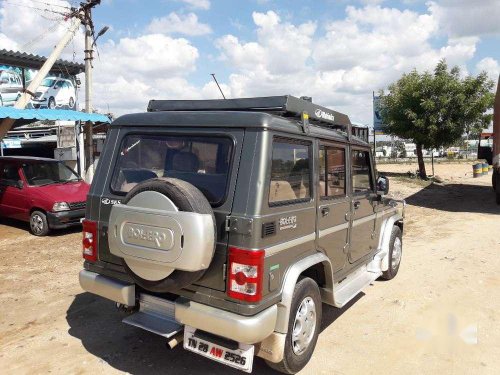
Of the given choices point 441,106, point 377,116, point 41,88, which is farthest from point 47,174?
point 377,116

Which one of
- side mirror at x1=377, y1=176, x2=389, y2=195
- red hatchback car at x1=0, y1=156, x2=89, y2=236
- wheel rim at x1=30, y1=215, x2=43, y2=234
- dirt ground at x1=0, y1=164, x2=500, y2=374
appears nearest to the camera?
dirt ground at x1=0, y1=164, x2=500, y2=374

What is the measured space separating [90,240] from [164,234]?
3.83 ft

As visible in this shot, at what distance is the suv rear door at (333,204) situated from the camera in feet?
12.7

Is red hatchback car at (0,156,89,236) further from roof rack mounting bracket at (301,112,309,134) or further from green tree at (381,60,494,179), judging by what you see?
green tree at (381,60,494,179)

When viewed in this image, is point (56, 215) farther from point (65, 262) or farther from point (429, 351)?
point (429, 351)

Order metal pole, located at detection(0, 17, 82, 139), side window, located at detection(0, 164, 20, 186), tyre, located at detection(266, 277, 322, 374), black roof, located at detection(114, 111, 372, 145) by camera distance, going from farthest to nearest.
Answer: metal pole, located at detection(0, 17, 82, 139) < side window, located at detection(0, 164, 20, 186) < tyre, located at detection(266, 277, 322, 374) < black roof, located at detection(114, 111, 372, 145)

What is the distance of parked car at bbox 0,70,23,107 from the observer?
15492 millimetres

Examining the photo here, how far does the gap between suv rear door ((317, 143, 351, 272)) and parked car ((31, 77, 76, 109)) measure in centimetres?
1640

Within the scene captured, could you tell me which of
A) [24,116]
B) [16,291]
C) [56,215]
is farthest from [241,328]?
[24,116]

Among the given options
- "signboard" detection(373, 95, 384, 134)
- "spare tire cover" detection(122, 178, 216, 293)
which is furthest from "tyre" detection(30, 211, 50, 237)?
"signboard" detection(373, 95, 384, 134)

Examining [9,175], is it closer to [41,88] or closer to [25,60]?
[25,60]

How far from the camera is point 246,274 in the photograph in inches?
116

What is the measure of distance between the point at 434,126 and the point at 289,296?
18.2 m

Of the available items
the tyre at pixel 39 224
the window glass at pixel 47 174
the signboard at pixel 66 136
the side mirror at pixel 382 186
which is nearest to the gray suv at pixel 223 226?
the side mirror at pixel 382 186
